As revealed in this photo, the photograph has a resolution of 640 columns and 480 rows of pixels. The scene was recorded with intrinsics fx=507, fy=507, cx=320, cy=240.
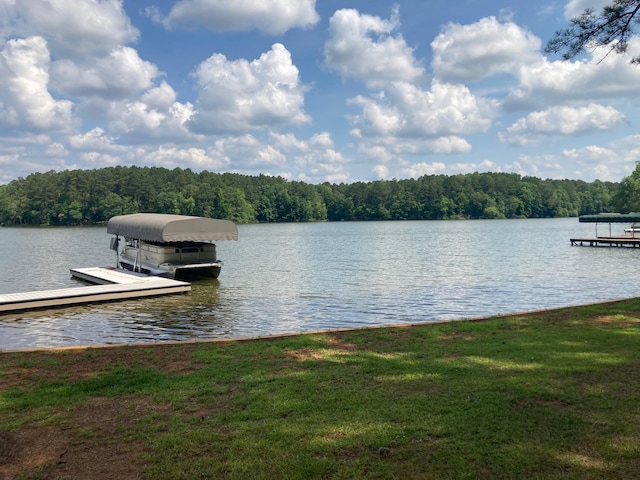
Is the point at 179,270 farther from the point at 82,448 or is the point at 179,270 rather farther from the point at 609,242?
the point at 609,242

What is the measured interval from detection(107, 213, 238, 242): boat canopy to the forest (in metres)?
99.9

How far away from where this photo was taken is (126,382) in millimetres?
7473

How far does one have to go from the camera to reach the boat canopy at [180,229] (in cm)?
2467

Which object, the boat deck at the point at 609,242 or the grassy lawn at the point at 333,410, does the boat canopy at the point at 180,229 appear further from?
the boat deck at the point at 609,242

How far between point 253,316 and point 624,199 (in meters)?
103

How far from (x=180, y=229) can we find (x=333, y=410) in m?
20.5

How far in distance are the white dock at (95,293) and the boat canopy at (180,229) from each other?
2.37 meters

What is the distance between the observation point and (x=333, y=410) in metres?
5.91

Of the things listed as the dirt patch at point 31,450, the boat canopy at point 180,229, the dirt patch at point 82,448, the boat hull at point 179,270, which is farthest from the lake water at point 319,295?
the dirt patch at point 31,450

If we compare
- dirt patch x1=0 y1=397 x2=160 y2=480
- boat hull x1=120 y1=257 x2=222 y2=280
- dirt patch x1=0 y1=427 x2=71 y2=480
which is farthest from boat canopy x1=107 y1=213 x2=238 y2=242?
dirt patch x1=0 y1=427 x2=71 y2=480

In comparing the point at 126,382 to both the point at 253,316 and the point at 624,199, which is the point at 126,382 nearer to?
the point at 253,316

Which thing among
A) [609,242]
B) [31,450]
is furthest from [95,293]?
[609,242]

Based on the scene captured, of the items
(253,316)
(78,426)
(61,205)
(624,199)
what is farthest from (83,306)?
(61,205)

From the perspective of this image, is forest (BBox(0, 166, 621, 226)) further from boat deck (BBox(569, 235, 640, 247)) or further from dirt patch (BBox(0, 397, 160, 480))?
dirt patch (BBox(0, 397, 160, 480))
